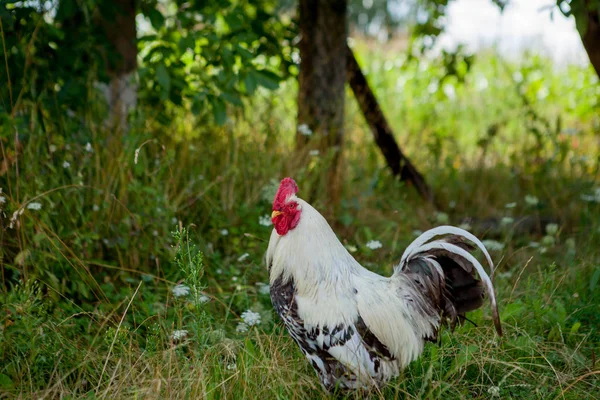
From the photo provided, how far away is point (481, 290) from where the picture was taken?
286cm

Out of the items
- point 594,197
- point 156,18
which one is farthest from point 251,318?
point 594,197

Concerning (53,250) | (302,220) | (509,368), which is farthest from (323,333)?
(53,250)

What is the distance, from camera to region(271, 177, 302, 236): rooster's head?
286 centimetres

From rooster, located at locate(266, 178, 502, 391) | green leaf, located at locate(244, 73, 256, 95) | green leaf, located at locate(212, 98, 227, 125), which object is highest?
green leaf, located at locate(244, 73, 256, 95)

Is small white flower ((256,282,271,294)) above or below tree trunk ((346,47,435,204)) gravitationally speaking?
below

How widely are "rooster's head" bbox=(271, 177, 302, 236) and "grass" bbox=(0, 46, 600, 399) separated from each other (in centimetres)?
43

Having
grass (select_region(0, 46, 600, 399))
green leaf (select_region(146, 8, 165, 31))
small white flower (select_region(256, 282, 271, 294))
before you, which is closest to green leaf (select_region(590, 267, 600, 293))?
grass (select_region(0, 46, 600, 399))

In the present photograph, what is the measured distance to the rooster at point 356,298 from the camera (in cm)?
281

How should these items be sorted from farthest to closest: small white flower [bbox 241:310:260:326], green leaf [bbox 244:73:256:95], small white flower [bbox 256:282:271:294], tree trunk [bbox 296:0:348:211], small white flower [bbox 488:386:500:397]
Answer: tree trunk [bbox 296:0:348:211], green leaf [bbox 244:73:256:95], small white flower [bbox 256:282:271:294], small white flower [bbox 241:310:260:326], small white flower [bbox 488:386:500:397]

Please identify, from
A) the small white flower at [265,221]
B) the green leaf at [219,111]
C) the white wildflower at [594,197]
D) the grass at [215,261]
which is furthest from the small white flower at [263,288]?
the white wildflower at [594,197]

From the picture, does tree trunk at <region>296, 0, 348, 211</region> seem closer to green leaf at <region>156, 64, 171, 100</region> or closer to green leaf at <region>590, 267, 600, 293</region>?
green leaf at <region>156, 64, 171, 100</region>

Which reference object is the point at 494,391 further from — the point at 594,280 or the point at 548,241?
the point at 548,241

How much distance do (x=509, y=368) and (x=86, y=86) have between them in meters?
3.14

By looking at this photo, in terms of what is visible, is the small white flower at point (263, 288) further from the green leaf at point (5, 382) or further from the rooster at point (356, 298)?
the green leaf at point (5, 382)
